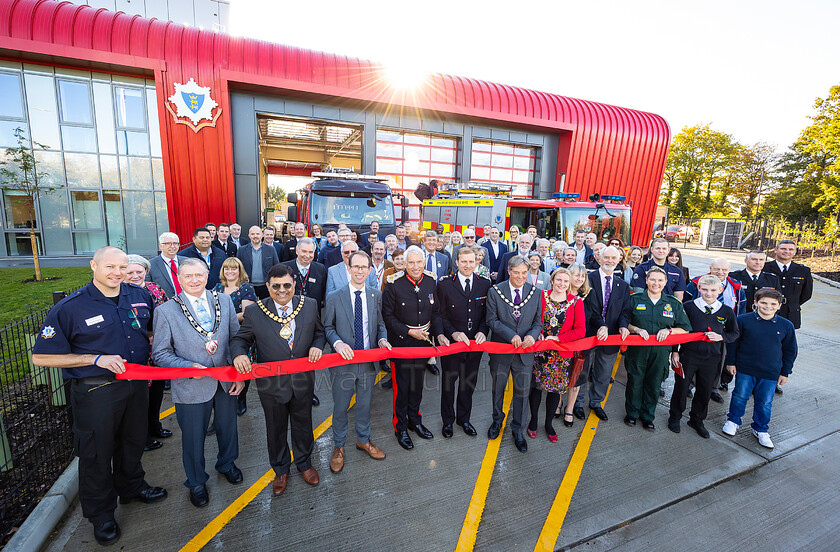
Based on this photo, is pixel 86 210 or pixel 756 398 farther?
pixel 86 210

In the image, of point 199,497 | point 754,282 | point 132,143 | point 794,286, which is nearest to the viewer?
point 199,497

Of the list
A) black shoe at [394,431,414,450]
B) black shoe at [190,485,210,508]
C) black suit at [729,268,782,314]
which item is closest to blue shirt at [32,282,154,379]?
black shoe at [190,485,210,508]

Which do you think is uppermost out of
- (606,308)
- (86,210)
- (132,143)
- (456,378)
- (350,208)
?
(132,143)

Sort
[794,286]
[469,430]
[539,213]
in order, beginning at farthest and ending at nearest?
[539,213], [794,286], [469,430]

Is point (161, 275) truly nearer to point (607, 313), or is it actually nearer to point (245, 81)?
point (607, 313)

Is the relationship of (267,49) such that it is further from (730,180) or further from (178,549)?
(730,180)

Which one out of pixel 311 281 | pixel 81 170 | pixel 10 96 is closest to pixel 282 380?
pixel 311 281

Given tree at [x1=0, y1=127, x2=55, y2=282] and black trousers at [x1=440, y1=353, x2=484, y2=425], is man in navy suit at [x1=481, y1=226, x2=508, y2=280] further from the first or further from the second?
tree at [x1=0, y1=127, x2=55, y2=282]

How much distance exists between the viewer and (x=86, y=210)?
13312 mm

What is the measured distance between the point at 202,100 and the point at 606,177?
18.1m

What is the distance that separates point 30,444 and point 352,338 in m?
3.32

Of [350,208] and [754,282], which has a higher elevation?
[350,208]

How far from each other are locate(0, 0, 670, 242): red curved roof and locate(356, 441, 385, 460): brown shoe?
1185cm

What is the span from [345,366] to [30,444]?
3.18 meters
